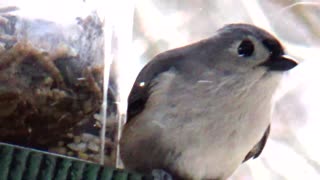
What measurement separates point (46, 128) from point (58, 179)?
0.42ft

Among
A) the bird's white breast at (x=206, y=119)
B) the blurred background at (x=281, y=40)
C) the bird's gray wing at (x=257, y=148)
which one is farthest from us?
the blurred background at (x=281, y=40)

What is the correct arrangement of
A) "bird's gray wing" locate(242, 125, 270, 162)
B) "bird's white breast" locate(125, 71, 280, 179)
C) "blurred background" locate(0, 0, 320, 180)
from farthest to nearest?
"blurred background" locate(0, 0, 320, 180)
"bird's gray wing" locate(242, 125, 270, 162)
"bird's white breast" locate(125, 71, 280, 179)

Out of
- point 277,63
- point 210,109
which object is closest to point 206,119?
point 210,109

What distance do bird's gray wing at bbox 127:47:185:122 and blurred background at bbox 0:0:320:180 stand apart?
9.1 inches

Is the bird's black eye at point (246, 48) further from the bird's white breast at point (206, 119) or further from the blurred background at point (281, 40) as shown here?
the blurred background at point (281, 40)

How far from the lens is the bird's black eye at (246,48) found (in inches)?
41.8

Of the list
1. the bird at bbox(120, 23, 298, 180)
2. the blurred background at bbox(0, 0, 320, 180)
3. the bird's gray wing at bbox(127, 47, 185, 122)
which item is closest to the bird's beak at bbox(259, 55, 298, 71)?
the bird at bbox(120, 23, 298, 180)

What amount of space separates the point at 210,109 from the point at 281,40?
2.22 feet

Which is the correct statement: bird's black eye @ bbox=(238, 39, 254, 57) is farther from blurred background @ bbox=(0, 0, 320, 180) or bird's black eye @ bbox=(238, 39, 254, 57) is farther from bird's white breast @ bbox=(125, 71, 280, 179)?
blurred background @ bbox=(0, 0, 320, 180)

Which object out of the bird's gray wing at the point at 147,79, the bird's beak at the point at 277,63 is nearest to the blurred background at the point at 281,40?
the bird's gray wing at the point at 147,79

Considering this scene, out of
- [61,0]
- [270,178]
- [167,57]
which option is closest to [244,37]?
[167,57]

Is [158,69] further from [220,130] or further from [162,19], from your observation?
[162,19]

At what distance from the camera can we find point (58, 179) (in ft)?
3.07

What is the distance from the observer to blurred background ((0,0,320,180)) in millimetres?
1522
